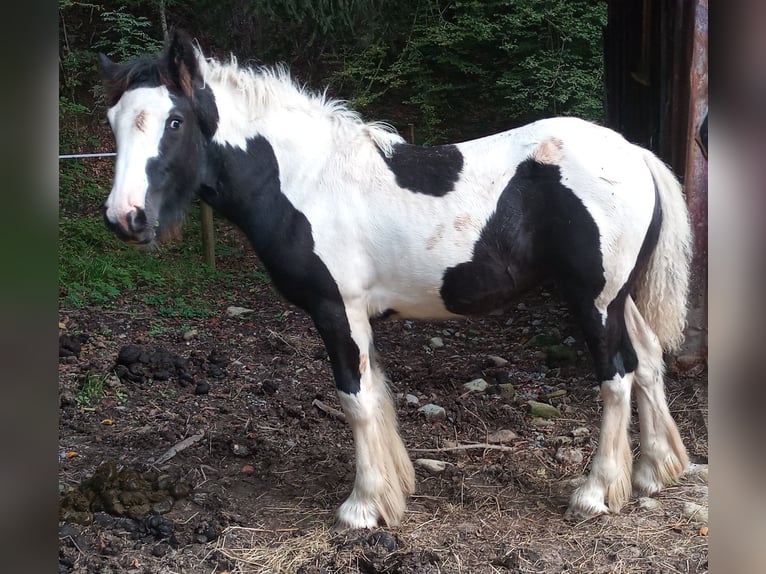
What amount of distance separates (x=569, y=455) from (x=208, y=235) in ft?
12.2

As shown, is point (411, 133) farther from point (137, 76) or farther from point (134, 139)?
point (134, 139)

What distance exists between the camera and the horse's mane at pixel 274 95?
2.82m

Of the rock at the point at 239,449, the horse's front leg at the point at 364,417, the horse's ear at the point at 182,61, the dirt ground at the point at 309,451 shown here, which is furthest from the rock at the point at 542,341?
the horse's ear at the point at 182,61

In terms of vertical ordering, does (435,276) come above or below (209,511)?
above

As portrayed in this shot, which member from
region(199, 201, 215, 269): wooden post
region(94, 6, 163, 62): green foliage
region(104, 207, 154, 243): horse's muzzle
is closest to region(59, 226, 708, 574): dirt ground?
region(199, 201, 215, 269): wooden post

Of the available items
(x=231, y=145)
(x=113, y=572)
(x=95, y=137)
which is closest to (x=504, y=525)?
(x=113, y=572)

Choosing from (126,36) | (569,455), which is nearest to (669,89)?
(569,455)

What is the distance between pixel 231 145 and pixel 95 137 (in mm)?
4209

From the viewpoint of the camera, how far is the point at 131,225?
2.46 metres
